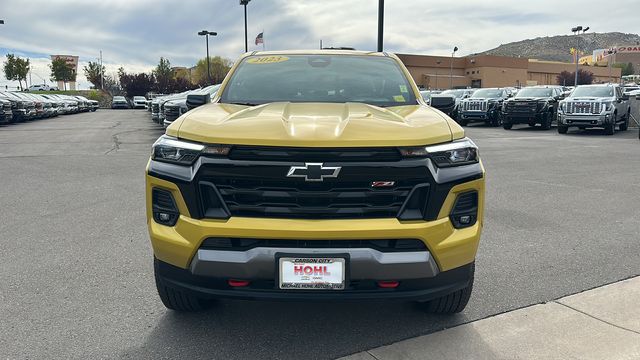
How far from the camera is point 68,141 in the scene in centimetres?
1638

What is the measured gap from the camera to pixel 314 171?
268cm

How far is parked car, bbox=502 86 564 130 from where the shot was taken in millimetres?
21297

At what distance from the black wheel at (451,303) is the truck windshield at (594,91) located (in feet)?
61.9

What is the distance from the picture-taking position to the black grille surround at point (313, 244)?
8.81 ft

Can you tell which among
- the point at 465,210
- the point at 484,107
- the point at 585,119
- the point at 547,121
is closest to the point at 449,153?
the point at 465,210

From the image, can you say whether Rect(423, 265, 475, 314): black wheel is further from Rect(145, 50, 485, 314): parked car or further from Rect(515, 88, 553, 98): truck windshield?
Rect(515, 88, 553, 98): truck windshield

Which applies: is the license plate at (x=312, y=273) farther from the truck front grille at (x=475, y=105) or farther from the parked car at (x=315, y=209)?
the truck front grille at (x=475, y=105)

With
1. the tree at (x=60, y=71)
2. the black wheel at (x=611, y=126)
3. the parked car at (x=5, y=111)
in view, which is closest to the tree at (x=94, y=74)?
the tree at (x=60, y=71)

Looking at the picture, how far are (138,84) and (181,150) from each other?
229 feet

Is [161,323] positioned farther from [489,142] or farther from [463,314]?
[489,142]

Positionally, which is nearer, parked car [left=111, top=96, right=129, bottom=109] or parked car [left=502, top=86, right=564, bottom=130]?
parked car [left=502, top=86, right=564, bottom=130]

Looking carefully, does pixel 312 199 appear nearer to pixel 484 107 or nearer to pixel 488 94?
pixel 484 107

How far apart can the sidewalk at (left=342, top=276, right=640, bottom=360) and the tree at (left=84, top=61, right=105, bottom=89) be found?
91906 mm

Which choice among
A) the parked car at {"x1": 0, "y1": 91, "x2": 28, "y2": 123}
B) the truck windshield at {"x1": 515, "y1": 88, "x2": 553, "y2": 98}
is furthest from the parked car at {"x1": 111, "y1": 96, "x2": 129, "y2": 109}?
the truck windshield at {"x1": 515, "y1": 88, "x2": 553, "y2": 98}
